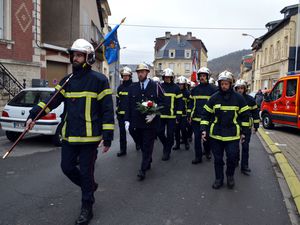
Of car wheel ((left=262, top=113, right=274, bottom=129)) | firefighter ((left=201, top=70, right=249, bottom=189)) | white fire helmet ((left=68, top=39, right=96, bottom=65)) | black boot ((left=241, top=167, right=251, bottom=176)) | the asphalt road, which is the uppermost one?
white fire helmet ((left=68, top=39, right=96, bottom=65))

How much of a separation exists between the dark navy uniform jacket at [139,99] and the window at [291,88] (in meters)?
7.66

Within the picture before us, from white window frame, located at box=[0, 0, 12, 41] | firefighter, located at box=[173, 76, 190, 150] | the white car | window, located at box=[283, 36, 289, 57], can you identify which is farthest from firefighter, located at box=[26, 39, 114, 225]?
window, located at box=[283, 36, 289, 57]

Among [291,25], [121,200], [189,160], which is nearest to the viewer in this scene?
[121,200]

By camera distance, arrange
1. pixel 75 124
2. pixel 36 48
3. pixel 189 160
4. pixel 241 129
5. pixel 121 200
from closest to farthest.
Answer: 1. pixel 75 124
2. pixel 121 200
3. pixel 241 129
4. pixel 189 160
5. pixel 36 48

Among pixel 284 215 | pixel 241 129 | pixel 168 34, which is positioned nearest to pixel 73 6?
pixel 241 129

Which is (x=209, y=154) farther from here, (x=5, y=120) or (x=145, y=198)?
(x=5, y=120)

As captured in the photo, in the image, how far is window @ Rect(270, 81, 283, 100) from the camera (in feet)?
42.1

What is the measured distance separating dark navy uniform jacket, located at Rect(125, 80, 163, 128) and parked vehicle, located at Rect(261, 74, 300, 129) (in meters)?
7.59

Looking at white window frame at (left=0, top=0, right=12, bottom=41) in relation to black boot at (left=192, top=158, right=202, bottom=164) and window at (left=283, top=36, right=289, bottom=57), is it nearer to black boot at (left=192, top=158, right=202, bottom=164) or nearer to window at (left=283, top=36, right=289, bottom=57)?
black boot at (left=192, top=158, right=202, bottom=164)

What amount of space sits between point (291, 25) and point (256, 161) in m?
26.1

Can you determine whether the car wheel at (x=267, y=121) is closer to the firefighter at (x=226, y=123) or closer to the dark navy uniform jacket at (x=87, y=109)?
the firefighter at (x=226, y=123)

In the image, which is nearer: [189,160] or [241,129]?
[241,129]

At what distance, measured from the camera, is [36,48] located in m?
17.7

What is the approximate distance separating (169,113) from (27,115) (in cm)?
370
